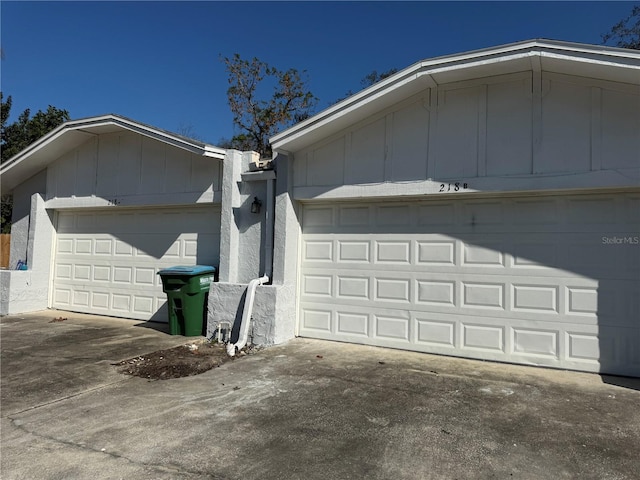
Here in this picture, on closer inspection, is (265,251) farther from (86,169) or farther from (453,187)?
(86,169)

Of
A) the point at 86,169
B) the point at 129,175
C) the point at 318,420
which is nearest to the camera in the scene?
the point at 318,420

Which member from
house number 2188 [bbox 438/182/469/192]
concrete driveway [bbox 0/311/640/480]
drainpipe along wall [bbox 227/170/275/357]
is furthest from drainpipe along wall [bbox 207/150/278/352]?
house number 2188 [bbox 438/182/469/192]

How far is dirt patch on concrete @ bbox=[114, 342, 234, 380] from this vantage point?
561cm

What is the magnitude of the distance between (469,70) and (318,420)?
4808mm

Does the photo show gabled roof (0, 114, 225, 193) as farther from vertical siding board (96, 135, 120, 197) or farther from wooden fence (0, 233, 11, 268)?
wooden fence (0, 233, 11, 268)

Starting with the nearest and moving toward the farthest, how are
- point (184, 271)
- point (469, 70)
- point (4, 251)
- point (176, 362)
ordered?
point (469, 70), point (176, 362), point (184, 271), point (4, 251)

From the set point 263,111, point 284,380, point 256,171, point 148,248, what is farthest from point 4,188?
point 263,111

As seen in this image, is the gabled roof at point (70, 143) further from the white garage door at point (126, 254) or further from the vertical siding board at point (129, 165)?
the white garage door at point (126, 254)

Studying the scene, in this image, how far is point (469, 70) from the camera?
5875mm

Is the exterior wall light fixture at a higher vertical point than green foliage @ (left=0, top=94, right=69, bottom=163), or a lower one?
lower

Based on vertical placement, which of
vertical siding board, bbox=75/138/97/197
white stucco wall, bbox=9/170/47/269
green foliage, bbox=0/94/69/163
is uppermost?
green foliage, bbox=0/94/69/163

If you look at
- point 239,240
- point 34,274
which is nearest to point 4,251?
point 34,274

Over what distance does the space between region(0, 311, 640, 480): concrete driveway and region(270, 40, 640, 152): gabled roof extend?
3.49 meters

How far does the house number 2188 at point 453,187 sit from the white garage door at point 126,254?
169 inches
